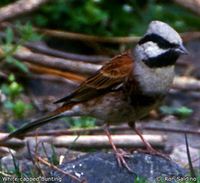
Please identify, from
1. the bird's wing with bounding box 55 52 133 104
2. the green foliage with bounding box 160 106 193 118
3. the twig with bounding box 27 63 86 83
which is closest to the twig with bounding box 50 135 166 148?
the bird's wing with bounding box 55 52 133 104

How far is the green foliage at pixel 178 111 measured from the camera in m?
7.61

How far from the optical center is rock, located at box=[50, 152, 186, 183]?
527cm

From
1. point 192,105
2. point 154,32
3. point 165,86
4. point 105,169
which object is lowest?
point 192,105

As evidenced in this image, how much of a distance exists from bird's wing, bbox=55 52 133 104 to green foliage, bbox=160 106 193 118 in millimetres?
1803

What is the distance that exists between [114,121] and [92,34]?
10.8ft

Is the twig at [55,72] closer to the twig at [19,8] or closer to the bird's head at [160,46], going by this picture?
the twig at [19,8]

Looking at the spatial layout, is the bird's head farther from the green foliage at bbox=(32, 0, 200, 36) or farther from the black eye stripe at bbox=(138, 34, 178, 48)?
the green foliage at bbox=(32, 0, 200, 36)

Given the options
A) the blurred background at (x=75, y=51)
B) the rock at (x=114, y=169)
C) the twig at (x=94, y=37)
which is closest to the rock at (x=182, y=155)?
the blurred background at (x=75, y=51)

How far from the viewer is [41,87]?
8.23 metres

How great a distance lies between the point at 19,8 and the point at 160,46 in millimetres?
2737

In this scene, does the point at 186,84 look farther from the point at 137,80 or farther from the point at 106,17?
the point at 137,80

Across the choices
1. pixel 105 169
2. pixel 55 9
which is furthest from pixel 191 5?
pixel 105 169

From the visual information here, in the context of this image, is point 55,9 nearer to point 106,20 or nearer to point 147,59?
point 106,20

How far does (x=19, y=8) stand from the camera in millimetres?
7961
